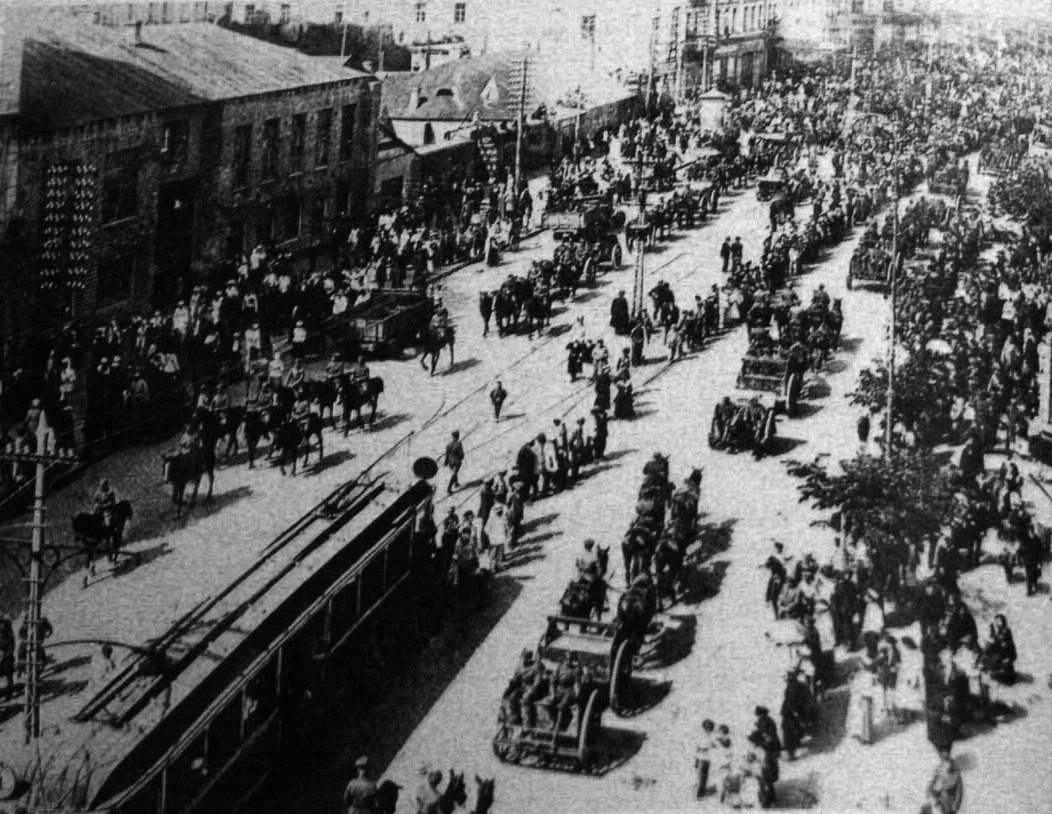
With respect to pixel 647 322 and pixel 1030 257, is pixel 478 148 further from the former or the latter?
A: pixel 1030 257

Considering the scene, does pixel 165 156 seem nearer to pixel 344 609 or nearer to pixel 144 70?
pixel 144 70

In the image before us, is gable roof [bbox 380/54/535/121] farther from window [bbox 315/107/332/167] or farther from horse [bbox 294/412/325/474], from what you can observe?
horse [bbox 294/412/325/474]

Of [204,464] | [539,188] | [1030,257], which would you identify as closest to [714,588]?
[204,464]

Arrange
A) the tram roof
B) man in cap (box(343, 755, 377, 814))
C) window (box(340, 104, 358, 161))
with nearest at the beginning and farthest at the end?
the tram roof → man in cap (box(343, 755, 377, 814)) → window (box(340, 104, 358, 161))

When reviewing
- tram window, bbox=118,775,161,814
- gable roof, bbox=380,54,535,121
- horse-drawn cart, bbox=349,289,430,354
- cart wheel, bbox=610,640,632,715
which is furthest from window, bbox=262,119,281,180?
tram window, bbox=118,775,161,814

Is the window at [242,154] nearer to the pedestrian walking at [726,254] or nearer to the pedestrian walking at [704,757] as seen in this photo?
the pedestrian walking at [726,254]
